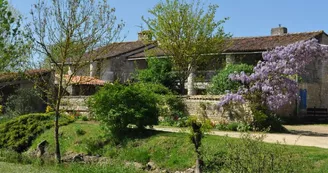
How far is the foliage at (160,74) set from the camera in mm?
33281

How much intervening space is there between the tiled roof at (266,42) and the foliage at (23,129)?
1470cm

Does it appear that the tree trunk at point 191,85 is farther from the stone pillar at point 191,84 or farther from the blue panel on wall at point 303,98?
the blue panel on wall at point 303,98

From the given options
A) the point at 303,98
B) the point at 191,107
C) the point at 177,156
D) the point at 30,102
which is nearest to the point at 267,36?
the point at 303,98

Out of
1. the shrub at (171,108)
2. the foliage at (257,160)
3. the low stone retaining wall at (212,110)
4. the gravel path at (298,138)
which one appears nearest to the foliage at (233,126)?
the low stone retaining wall at (212,110)

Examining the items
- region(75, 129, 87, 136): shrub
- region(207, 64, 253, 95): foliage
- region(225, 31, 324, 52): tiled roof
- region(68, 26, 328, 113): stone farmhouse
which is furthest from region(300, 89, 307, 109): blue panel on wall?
region(75, 129, 87, 136): shrub

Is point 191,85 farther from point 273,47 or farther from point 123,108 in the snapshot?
point 123,108

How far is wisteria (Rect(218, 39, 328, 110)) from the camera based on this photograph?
22812 mm

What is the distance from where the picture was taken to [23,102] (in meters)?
31.4

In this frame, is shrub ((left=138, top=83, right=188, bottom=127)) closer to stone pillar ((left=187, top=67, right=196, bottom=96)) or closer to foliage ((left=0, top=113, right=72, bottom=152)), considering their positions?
foliage ((left=0, top=113, right=72, bottom=152))

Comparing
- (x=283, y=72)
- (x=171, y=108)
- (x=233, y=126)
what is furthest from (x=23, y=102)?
(x=283, y=72)

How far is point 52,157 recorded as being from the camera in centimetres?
1997

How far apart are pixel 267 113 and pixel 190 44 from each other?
30.2 feet

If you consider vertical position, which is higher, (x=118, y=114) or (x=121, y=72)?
(x=121, y=72)

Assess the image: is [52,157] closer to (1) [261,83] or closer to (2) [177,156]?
(2) [177,156]
